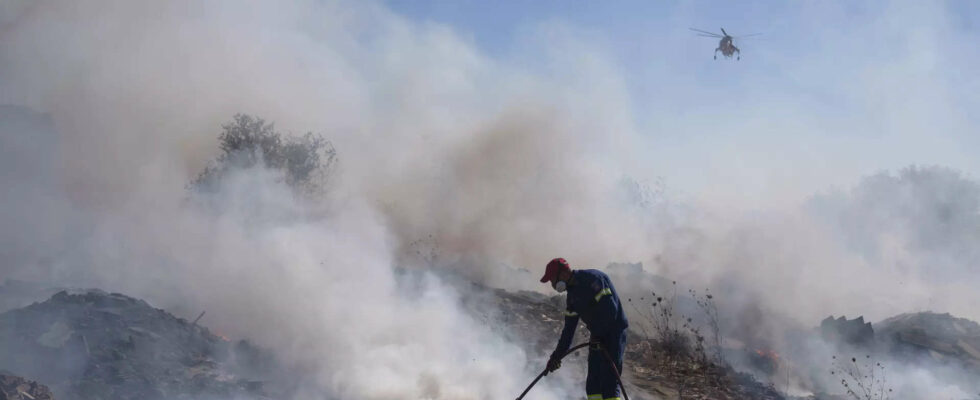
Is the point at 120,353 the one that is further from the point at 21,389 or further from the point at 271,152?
the point at 271,152

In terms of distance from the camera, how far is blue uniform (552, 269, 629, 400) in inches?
A: 235

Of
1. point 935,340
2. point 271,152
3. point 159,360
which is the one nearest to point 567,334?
point 159,360

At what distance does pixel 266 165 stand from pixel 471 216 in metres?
5.97

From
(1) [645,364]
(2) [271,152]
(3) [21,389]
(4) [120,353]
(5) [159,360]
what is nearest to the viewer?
(3) [21,389]

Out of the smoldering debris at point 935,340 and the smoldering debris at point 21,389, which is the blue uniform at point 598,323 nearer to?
the smoldering debris at point 21,389

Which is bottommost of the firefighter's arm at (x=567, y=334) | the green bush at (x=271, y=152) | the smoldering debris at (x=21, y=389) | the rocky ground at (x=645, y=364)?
the smoldering debris at (x=21, y=389)

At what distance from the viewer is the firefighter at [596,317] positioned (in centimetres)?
597

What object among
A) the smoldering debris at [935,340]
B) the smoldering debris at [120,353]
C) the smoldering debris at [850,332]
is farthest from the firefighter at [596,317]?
the smoldering debris at [935,340]

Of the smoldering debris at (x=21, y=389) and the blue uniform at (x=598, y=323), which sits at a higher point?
the blue uniform at (x=598, y=323)

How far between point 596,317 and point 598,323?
5 cm

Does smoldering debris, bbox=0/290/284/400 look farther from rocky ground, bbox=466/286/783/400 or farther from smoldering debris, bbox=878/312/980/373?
smoldering debris, bbox=878/312/980/373

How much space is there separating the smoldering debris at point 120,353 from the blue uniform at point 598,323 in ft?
12.6

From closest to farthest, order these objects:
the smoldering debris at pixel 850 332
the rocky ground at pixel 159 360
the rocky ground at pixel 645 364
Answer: the rocky ground at pixel 159 360, the rocky ground at pixel 645 364, the smoldering debris at pixel 850 332

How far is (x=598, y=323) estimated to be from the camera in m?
5.99
